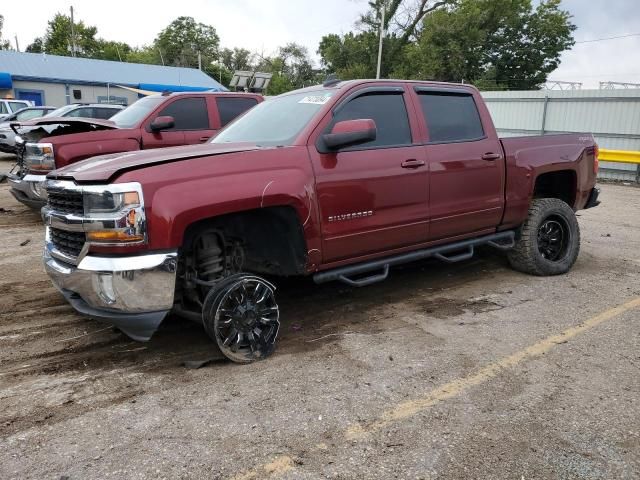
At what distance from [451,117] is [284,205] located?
225 centimetres

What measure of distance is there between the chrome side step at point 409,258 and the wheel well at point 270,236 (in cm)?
27

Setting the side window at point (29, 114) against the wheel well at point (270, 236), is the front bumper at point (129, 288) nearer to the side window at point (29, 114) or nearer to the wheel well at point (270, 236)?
the wheel well at point (270, 236)

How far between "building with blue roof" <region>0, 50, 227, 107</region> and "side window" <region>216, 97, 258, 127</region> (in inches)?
991

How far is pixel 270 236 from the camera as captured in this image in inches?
167

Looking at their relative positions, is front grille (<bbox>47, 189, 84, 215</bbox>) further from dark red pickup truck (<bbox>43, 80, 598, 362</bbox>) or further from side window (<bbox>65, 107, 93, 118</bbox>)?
side window (<bbox>65, 107, 93, 118</bbox>)

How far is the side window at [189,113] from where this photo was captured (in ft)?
27.5

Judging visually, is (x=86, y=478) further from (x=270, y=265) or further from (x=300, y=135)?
(x=300, y=135)

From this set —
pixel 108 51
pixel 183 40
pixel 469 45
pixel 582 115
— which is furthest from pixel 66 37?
pixel 582 115

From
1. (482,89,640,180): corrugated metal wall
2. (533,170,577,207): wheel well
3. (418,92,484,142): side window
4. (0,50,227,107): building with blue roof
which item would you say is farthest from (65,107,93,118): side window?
(0,50,227,107): building with blue roof

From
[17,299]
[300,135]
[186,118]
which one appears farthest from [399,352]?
[186,118]

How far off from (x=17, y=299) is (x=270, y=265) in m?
2.58

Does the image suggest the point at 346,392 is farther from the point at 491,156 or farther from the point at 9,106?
the point at 9,106

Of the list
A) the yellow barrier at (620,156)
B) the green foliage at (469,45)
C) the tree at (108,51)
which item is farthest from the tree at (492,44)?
the tree at (108,51)

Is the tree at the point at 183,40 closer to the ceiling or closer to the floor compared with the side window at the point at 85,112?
closer to the ceiling
